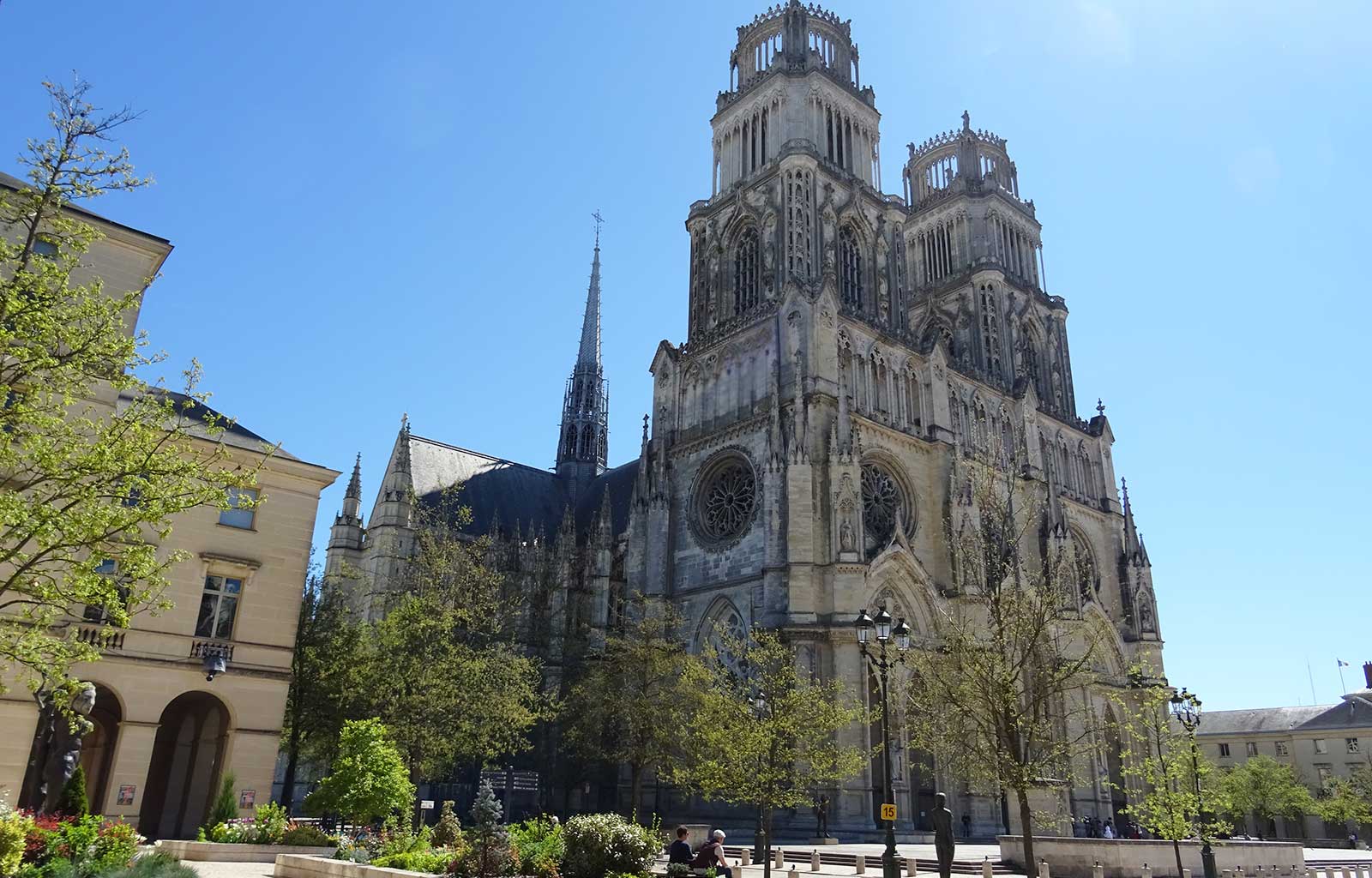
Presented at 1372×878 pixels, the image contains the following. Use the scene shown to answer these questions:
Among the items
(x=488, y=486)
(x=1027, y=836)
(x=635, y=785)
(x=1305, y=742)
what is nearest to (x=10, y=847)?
(x=1027, y=836)

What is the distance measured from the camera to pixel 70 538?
12.2 metres

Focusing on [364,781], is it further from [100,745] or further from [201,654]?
[100,745]

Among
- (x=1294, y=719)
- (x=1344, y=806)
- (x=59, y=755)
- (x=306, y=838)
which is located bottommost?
(x=306, y=838)

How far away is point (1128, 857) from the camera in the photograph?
22.2 m

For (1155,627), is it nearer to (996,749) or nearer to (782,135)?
(782,135)

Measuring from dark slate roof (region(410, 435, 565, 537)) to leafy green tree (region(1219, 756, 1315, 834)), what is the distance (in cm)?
4617

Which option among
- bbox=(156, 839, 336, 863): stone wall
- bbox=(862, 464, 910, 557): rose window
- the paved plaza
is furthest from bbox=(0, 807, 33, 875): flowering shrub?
bbox=(862, 464, 910, 557): rose window

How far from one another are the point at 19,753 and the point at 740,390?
32.0 metres

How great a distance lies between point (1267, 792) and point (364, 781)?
60.3 m

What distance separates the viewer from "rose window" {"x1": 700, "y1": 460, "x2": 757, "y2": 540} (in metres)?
43.1

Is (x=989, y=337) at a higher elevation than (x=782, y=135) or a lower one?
lower

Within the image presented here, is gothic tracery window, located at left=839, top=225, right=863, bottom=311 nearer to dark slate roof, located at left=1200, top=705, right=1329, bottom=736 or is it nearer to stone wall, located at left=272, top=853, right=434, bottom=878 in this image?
stone wall, located at left=272, top=853, right=434, bottom=878

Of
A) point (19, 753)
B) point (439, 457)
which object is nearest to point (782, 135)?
point (439, 457)

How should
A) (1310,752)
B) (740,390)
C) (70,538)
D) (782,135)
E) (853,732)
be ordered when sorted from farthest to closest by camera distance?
1. (1310,752)
2. (782,135)
3. (740,390)
4. (853,732)
5. (70,538)
